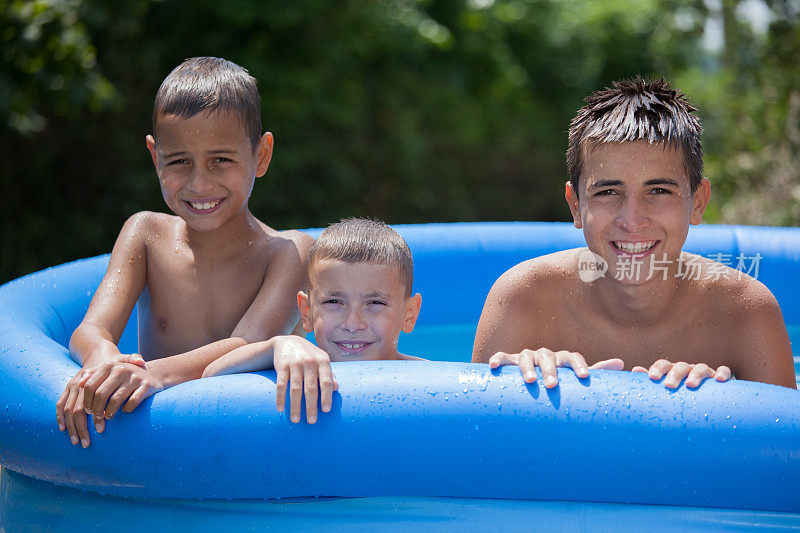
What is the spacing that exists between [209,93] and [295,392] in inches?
42.6

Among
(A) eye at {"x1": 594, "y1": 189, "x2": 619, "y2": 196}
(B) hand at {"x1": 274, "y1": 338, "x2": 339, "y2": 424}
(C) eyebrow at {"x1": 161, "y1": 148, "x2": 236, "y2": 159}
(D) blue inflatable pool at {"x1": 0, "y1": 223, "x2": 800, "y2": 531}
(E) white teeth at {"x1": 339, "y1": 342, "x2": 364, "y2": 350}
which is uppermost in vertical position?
(C) eyebrow at {"x1": 161, "y1": 148, "x2": 236, "y2": 159}

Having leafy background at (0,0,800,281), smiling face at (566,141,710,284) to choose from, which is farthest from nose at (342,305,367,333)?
leafy background at (0,0,800,281)

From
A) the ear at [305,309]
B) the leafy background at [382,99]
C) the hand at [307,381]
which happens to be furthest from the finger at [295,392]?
the leafy background at [382,99]

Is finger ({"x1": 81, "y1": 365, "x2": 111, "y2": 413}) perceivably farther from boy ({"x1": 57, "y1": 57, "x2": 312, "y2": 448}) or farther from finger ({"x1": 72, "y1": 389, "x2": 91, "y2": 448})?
boy ({"x1": 57, "y1": 57, "x2": 312, "y2": 448})

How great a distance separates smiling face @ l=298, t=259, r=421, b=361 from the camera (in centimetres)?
264

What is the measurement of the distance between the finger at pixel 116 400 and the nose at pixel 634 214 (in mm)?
1281

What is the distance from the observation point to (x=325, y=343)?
2668mm

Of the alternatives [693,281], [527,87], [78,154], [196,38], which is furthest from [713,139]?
[693,281]

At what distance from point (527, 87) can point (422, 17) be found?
1.23 meters

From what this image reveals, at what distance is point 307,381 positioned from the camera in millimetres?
2146

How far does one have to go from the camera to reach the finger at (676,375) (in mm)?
2125

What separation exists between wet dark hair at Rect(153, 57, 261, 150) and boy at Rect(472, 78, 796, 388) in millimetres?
902

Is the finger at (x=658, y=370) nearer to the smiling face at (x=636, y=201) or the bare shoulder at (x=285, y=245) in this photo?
the smiling face at (x=636, y=201)

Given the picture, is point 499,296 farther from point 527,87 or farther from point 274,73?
point 527,87
